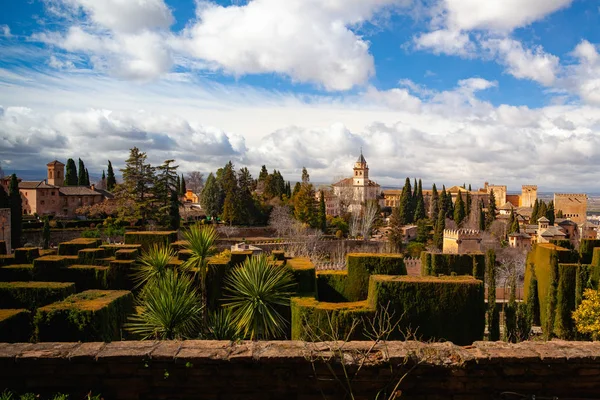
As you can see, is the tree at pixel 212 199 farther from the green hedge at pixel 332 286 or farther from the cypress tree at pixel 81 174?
the green hedge at pixel 332 286

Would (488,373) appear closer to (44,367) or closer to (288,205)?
(44,367)

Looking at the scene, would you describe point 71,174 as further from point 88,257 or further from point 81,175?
point 88,257

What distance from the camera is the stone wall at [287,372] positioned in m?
4.66

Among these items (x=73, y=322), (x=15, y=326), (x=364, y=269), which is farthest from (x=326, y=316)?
(x=15, y=326)

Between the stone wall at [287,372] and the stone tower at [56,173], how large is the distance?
62.8 m

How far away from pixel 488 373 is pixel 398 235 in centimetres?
4320

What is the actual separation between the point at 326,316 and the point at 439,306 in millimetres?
3331

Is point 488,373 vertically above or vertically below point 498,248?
above

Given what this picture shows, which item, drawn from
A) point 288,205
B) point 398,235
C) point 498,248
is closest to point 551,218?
point 498,248

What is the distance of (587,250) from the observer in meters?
19.7

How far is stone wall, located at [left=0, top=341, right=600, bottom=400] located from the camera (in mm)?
4664

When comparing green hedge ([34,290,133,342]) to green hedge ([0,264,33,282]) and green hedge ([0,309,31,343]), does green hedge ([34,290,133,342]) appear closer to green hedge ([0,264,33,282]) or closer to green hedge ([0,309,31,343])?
green hedge ([0,309,31,343])

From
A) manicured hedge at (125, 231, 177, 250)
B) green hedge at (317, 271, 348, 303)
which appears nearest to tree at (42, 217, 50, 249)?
manicured hedge at (125, 231, 177, 250)

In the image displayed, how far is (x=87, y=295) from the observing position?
31.7 feet
